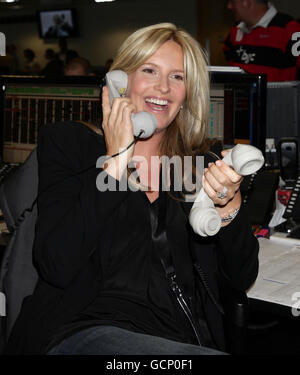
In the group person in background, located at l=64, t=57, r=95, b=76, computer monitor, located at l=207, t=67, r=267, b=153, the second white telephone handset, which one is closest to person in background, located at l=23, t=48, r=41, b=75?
person in background, located at l=64, t=57, r=95, b=76

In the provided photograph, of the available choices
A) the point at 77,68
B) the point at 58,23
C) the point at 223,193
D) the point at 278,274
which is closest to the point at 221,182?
the point at 223,193

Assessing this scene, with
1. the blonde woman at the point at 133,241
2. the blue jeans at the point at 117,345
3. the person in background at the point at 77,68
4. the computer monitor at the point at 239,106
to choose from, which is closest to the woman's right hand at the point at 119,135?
the blonde woman at the point at 133,241

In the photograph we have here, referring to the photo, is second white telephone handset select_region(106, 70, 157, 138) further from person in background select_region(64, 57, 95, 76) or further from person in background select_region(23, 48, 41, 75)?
person in background select_region(23, 48, 41, 75)

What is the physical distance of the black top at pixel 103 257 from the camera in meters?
1.16

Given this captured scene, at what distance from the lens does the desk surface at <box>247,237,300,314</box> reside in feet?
4.04

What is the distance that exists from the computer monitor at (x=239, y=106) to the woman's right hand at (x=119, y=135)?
63 cm

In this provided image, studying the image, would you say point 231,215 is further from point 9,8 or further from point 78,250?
point 9,8

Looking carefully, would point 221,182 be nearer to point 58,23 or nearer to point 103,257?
point 103,257

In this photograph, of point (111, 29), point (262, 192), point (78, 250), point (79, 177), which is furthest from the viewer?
point (111, 29)

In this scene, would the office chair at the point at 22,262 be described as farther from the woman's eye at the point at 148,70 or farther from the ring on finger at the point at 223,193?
the woman's eye at the point at 148,70

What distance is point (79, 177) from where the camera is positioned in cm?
127

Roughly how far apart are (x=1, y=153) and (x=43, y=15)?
9.00 m

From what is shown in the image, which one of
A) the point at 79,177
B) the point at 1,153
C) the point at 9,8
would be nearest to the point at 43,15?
the point at 9,8

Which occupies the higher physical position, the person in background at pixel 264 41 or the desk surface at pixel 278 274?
the person in background at pixel 264 41
